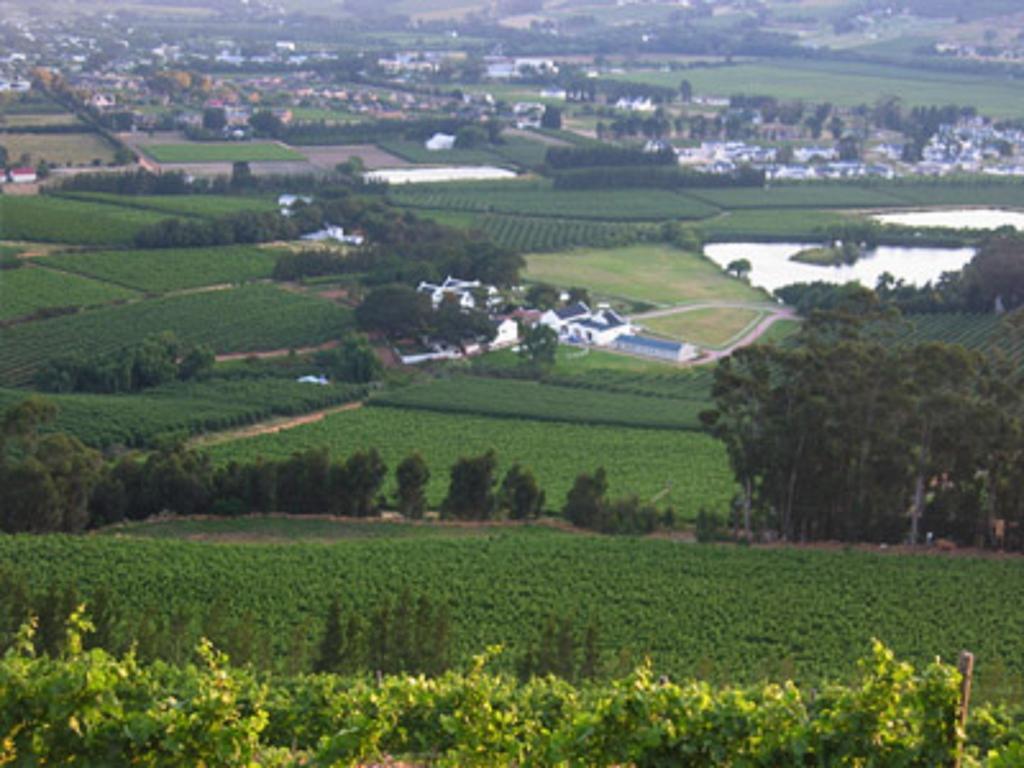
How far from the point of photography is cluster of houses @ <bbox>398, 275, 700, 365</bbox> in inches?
2373

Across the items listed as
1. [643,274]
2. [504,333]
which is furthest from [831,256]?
[504,333]

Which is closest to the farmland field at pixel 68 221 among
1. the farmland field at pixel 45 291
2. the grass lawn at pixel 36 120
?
the farmland field at pixel 45 291

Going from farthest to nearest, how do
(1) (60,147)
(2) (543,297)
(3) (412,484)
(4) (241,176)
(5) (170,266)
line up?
(1) (60,147)
(4) (241,176)
(5) (170,266)
(2) (543,297)
(3) (412,484)

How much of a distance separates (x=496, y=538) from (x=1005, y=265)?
121 ft

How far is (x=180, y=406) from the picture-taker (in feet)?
→ 163

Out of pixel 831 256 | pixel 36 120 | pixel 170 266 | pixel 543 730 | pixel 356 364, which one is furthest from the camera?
pixel 36 120

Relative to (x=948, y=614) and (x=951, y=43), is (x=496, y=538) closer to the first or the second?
(x=948, y=614)

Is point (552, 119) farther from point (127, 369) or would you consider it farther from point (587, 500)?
point (587, 500)

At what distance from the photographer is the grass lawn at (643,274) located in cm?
6975

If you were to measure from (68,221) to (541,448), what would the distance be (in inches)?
1555

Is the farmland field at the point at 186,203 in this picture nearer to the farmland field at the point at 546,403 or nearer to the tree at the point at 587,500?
the farmland field at the point at 546,403

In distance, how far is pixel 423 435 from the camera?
48.2 m

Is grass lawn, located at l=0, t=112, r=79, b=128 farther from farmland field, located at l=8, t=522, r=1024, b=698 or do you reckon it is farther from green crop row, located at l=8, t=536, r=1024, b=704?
farmland field, located at l=8, t=522, r=1024, b=698

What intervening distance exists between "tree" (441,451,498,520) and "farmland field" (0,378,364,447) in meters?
11.7
